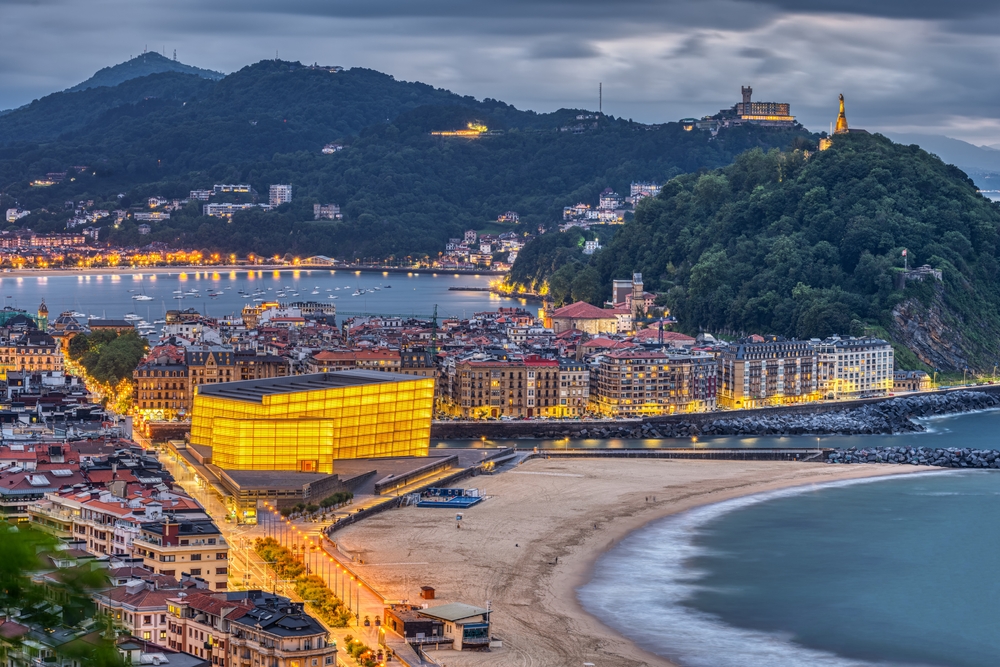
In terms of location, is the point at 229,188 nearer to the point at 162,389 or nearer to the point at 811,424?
the point at 162,389

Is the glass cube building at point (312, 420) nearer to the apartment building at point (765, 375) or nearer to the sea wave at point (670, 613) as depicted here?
the sea wave at point (670, 613)

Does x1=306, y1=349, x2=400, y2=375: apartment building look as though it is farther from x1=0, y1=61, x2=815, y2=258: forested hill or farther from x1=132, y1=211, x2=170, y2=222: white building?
x1=132, y1=211, x2=170, y2=222: white building

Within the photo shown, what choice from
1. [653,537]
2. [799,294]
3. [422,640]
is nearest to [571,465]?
[653,537]

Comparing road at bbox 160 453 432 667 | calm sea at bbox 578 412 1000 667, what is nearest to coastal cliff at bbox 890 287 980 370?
calm sea at bbox 578 412 1000 667

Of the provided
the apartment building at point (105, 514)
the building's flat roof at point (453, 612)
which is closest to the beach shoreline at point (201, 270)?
the apartment building at point (105, 514)

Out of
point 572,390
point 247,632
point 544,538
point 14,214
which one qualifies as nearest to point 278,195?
point 14,214
